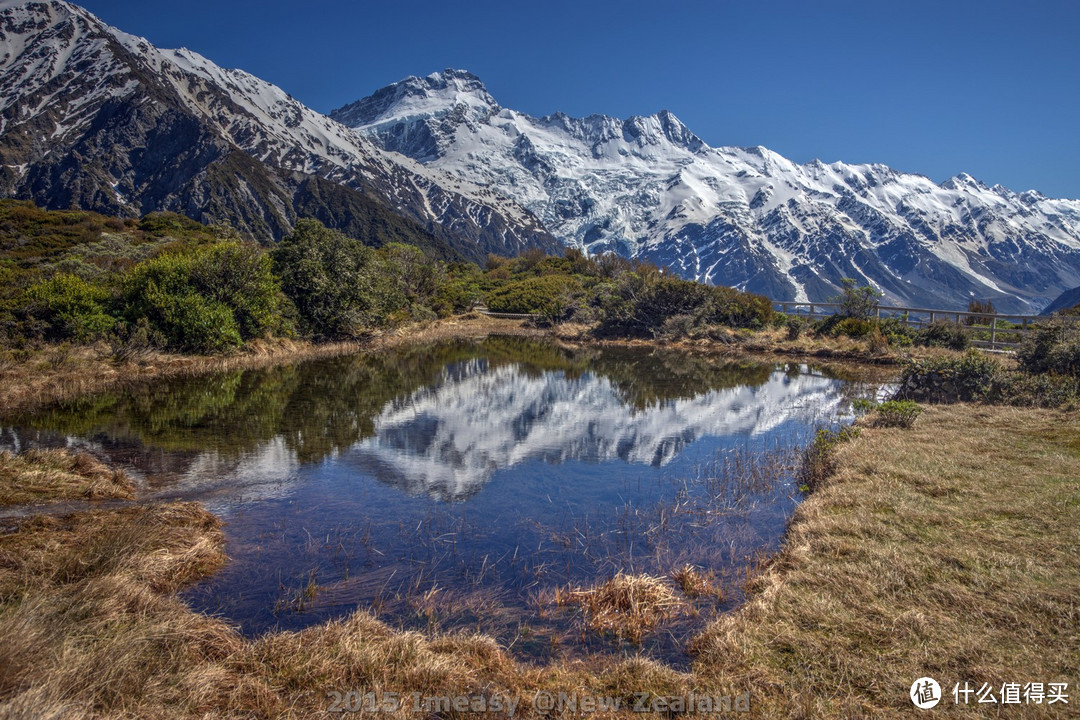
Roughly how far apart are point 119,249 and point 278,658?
137ft

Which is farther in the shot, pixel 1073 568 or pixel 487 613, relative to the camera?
pixel 487 613

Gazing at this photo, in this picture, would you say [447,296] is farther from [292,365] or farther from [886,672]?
[886,672]

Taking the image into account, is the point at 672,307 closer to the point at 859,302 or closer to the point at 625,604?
the point at 859,302

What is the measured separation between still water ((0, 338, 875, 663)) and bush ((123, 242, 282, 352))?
3.95 meters

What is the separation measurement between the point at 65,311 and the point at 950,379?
3644 centimetres

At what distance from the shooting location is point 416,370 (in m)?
33.2

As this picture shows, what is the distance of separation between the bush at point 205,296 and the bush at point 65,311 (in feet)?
6.22

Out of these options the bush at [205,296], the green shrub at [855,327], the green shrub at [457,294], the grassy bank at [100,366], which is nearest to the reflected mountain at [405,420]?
the grassy bank at [100,366]

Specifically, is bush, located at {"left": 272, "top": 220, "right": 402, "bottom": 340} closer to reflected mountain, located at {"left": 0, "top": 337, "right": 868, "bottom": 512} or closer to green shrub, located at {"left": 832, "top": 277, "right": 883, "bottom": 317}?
reflected mountain, located at {"left": 0, "top": 337, "right": 868, "bottom": 512}

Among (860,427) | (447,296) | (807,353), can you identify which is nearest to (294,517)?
(860,427)

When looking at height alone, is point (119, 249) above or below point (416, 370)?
above

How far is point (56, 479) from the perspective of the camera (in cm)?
1172

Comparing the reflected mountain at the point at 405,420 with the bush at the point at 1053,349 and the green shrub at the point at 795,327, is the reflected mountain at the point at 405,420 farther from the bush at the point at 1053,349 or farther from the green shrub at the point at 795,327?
the green shrub at the point at 795,327

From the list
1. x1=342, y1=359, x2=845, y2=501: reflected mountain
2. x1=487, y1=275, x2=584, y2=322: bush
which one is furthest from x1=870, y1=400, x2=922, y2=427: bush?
x1=487, y1=275, x2=584, y2=322: bush
